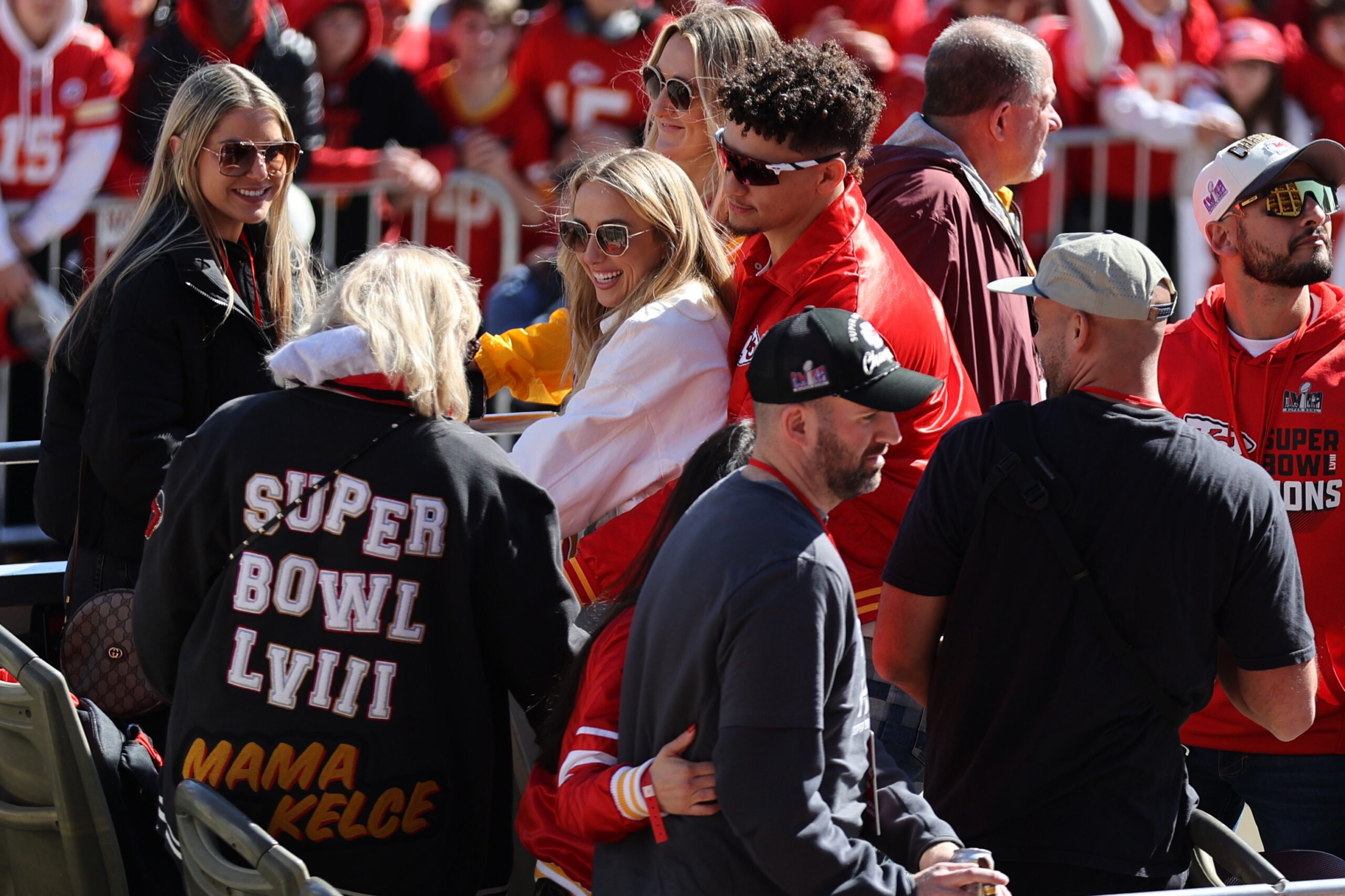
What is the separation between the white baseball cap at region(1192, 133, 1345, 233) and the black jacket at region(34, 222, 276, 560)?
7.04 feet

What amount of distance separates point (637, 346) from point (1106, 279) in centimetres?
99

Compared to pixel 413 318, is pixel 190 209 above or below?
above

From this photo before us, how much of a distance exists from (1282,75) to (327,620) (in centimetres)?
692

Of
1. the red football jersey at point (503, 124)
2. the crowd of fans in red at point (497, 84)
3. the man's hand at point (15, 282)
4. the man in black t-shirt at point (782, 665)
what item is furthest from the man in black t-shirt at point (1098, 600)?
the red football jersey at point (503, 124)

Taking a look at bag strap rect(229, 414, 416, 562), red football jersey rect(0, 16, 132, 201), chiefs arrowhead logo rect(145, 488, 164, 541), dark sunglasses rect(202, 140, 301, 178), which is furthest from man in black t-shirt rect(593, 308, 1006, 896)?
red football jersey rect(0, 16, 132, 201)

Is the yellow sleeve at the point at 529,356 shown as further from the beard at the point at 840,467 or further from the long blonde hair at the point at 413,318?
the beard at the point at 840,467

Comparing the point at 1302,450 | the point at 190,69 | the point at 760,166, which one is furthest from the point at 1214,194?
the point at 190,69

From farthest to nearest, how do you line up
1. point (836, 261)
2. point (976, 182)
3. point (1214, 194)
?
point (976, 182) → point (1214, 194) → point (836, 261)

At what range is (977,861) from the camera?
2.38 metres

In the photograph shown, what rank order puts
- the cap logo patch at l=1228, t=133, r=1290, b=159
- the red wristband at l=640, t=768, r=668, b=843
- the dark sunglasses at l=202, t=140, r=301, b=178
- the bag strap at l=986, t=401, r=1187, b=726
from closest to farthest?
the red wristband at l=640, t=768, r=668, b=843
the bag strap at l=986, t=401, r=1187, b=726
the cap logo patch at l=1228, t=133, r=1290, b=159
the dark sunglasses at l=202, t=140, r=301, b=178

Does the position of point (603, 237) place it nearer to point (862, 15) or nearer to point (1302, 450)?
point (1302, 450)

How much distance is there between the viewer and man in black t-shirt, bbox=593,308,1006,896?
2.18 m

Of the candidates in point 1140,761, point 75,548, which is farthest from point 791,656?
point 75,548

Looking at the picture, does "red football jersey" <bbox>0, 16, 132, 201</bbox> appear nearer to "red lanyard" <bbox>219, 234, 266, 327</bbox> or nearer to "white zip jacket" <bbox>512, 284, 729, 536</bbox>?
"red lanyard" <bbox>219, 234, 266, 327</bbox>
